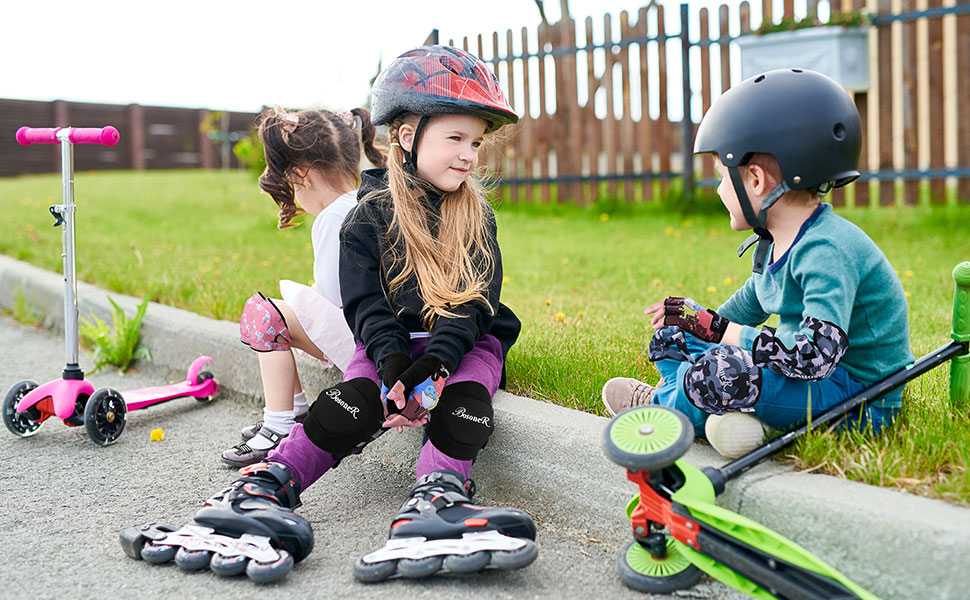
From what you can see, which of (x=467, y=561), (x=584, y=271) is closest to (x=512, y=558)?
(x=467, y=561)

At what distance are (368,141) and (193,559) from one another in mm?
1879

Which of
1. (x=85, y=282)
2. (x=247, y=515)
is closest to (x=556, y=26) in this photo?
(x=85, y=282)

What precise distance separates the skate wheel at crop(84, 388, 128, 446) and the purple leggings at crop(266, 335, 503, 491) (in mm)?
1121

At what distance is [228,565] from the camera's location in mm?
2182

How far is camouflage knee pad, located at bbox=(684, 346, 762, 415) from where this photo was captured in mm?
2174

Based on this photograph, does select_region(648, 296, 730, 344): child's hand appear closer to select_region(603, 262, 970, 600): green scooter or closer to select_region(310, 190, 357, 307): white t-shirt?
select_region(603, 262, 970, 600): green scooter

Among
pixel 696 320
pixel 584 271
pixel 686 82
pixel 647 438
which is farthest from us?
pixel 686 82

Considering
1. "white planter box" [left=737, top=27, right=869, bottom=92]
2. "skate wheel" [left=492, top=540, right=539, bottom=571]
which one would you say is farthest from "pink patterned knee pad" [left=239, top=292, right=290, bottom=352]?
"white planter box" [left=737, top=27, right=869, bottom=92]

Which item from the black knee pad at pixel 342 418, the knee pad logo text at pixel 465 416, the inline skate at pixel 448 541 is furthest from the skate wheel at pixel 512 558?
the black knee pad at pixel 342 418

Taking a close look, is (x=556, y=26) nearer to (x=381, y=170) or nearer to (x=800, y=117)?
(x=381, y=170)

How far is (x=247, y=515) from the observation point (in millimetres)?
2266

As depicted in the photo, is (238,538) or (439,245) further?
(439,245)

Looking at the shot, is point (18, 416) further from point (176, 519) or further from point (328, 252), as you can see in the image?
point (328, 252)

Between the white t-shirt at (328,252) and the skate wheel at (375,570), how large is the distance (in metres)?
1.16
